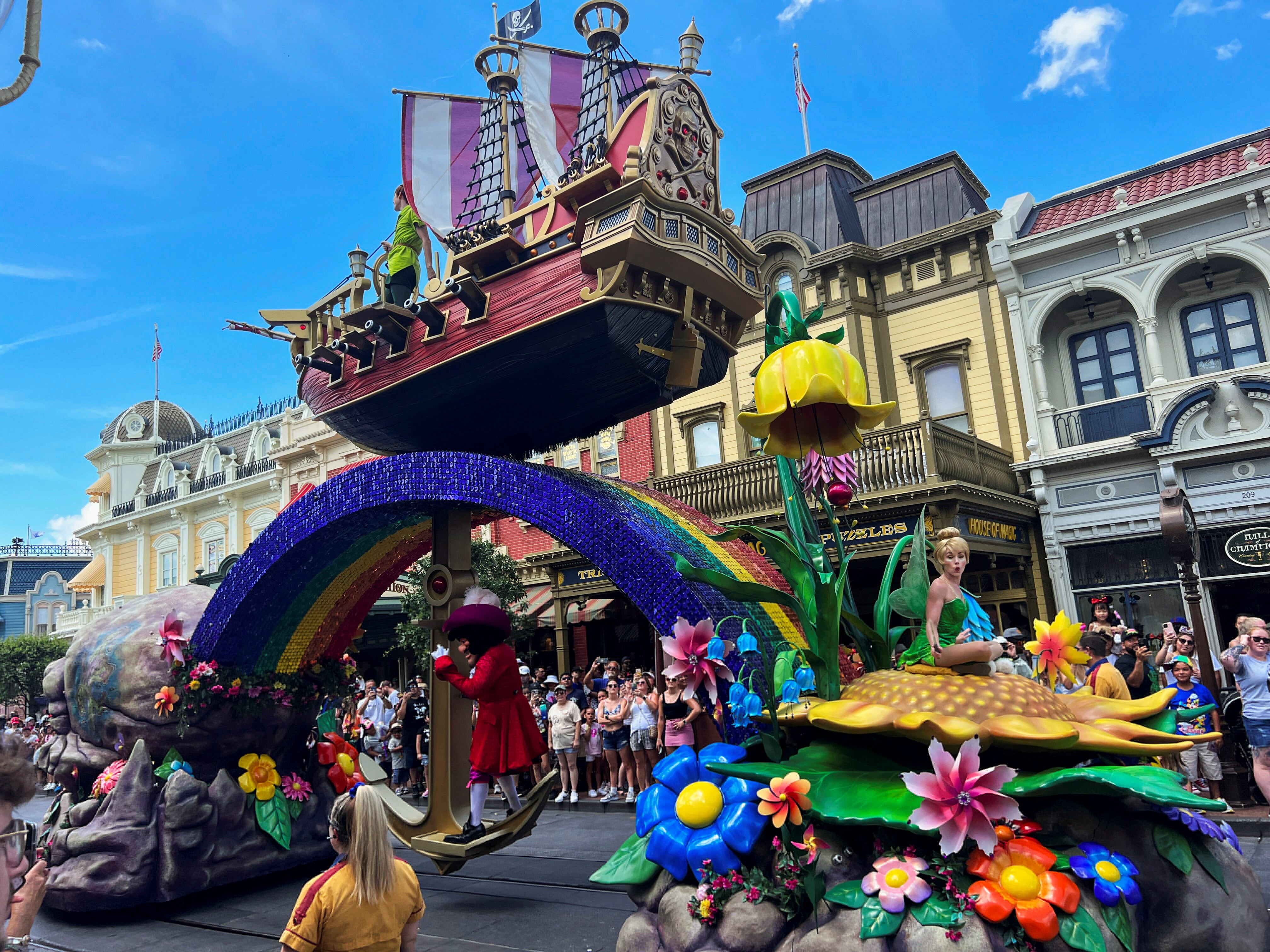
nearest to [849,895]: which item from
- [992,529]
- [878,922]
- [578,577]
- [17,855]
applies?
[878,922]

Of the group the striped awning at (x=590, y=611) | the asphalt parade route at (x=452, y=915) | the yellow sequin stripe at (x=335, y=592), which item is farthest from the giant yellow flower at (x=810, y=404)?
the striped awning at (x=590, y=611)

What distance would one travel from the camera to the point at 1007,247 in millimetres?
→ 15664

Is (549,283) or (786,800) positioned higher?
(549,283)

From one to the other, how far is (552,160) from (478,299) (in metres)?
1.66

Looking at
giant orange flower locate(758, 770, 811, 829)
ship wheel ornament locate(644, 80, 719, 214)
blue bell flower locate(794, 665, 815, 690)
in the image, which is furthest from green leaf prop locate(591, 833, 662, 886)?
ship wheel ornament locate(644, 80, 719, 214)

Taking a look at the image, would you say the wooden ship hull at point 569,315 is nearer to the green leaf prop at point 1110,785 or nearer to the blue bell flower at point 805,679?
the blue bell flower at point 805,679

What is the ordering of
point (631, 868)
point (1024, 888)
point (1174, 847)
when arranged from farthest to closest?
point (631, 868) < point (1174, 847) < point (1024, 888)

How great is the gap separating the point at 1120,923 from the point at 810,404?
2.28m

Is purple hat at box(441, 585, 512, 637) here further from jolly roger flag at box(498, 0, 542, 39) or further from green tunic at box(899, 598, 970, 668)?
jolly roger flag at box(498, 0, 542, 39)

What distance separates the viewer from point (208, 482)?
102 ft

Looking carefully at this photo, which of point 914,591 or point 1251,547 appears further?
point 1251,547

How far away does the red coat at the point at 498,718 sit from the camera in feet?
19.3

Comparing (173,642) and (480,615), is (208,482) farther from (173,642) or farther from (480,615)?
(480,615)

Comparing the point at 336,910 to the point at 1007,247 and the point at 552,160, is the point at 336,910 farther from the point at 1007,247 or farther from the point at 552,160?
the point at 1007,247
